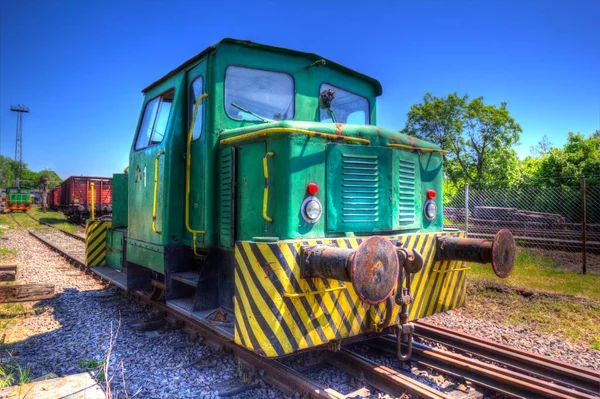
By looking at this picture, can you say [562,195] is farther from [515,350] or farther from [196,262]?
[196,262]

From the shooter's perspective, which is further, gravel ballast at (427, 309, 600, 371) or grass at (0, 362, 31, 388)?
gravel ballast at (427, 309, 600, 371)

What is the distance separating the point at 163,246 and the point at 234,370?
166 centimetres

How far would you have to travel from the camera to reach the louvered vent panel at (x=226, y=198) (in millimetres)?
4238

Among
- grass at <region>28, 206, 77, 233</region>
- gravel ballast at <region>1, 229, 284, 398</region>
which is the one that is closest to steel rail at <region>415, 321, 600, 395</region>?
gravel ballast at <region>1, 229, 284, 398</region>

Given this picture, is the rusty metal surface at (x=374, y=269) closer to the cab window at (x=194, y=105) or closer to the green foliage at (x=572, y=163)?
the cab window at (x=194, y=105)

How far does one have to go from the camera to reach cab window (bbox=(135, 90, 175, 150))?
5535mm

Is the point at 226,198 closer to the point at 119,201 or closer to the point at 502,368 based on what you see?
the point at 502,368

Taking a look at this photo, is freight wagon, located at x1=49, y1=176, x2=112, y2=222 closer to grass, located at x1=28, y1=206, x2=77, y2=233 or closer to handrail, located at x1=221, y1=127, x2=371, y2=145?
grass, located at x1=28, y1=206, x2=77, y2=233

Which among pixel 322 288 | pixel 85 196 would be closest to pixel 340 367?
pixel 322 288

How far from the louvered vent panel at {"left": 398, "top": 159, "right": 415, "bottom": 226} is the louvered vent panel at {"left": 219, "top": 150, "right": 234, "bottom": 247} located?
167 centimetres

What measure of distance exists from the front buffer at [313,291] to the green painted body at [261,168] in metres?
0.34

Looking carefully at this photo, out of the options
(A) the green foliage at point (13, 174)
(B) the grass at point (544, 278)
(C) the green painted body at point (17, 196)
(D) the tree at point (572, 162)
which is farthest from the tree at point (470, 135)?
(A) the green foliage at point (13, 174)

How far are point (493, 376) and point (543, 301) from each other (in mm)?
3637

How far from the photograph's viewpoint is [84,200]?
25375mm
